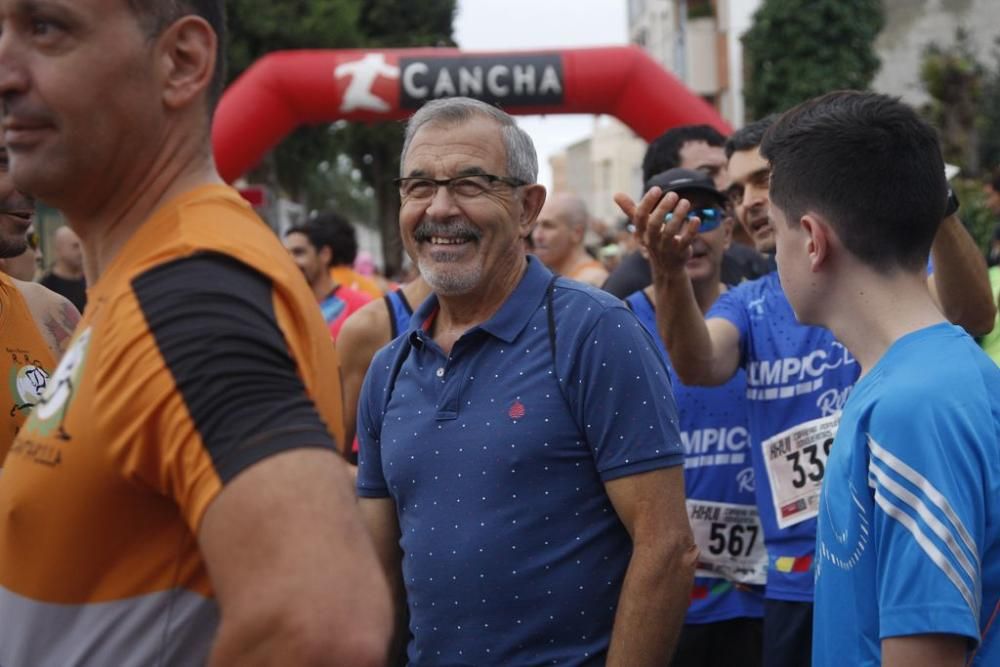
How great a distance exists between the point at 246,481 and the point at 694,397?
2951 millimetres

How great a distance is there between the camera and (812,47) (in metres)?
30.3

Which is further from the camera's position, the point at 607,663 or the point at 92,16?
the point at 607,663

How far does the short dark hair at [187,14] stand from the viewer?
150cm

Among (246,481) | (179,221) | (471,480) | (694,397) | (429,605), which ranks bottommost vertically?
(694,397)

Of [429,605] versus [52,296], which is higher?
[52,296]

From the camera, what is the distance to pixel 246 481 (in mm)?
1292

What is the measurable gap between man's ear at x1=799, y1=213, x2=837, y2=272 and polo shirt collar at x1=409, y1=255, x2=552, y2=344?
743 millimetres

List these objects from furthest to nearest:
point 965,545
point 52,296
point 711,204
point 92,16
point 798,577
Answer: point 711,204
point 798,577
point 52,296
point 965,545
point 92,16

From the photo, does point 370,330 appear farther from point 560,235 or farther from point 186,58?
point 560,235

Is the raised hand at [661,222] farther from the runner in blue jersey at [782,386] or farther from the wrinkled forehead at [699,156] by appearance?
the wrinkled forehead at [699,156]

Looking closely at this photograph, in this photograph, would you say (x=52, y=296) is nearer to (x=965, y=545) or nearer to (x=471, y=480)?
(x=471, y=480)

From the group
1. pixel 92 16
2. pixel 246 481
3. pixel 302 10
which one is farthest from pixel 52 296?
pixel 302 10

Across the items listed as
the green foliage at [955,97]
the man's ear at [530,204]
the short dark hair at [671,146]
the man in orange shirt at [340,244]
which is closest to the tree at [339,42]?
the green foliage at [955,97]

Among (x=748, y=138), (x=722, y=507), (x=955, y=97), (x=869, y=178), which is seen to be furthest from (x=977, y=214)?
(x=869, y=178)
